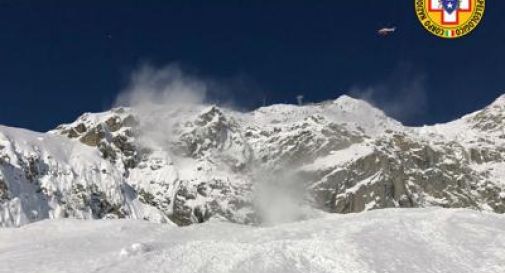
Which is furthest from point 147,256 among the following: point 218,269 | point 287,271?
point 287,271

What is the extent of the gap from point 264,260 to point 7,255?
615 inches

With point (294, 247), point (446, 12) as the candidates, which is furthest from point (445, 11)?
point (294, 247)

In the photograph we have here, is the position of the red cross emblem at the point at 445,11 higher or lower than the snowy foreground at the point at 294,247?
higher

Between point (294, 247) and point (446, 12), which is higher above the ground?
point (446, 12)

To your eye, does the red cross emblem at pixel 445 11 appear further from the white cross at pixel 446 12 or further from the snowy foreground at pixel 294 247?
the snowy foreground at pixel 294 247

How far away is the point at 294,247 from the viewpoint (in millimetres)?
47219

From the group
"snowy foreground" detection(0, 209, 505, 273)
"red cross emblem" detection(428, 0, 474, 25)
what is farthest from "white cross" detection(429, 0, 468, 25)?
"snowy foreground" detection(0, 209, 505, 273)

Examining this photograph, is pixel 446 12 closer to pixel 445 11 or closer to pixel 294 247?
pixel 445 11

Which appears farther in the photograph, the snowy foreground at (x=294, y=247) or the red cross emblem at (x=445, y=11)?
the red cross emblem at (x=445, y=11)

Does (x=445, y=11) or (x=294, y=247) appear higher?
(x=445, y=11)

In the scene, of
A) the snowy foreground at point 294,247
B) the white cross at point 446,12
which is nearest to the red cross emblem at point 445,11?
the white cross at point 446,12

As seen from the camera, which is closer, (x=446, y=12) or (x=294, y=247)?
(x=294, y=247)

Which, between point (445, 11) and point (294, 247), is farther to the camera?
point (445, 11)

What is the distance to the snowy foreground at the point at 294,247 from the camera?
45.2m
